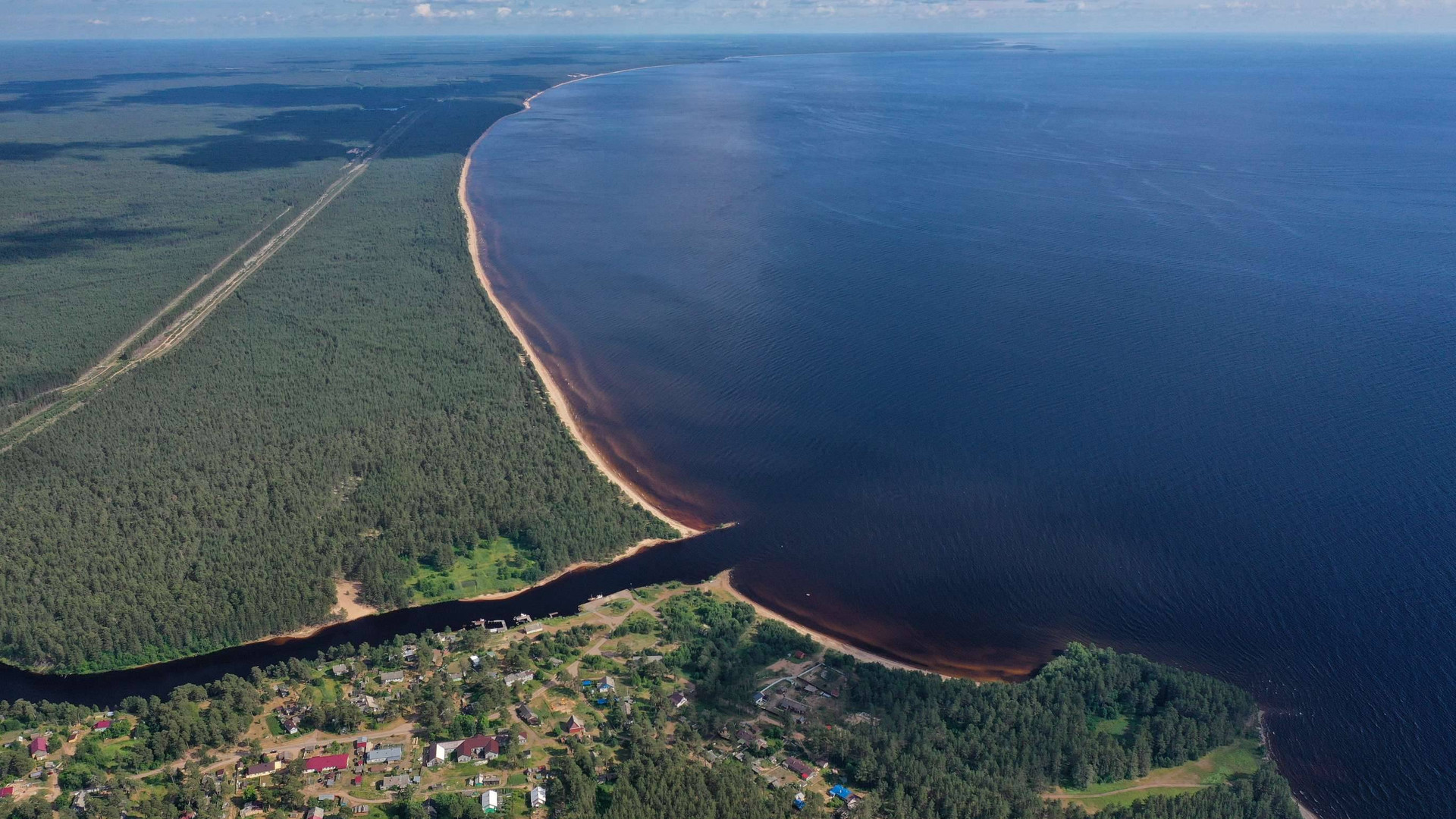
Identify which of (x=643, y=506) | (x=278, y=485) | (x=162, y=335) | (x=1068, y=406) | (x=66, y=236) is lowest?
(x=643, y=506)

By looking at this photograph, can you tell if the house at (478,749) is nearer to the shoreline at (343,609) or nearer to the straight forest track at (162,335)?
the shoreline at (343,609)

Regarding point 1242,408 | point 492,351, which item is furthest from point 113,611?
point 1242,408

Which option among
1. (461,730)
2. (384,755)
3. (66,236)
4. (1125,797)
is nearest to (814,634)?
(1125,797)

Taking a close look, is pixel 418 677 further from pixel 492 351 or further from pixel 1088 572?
pixel 492 351

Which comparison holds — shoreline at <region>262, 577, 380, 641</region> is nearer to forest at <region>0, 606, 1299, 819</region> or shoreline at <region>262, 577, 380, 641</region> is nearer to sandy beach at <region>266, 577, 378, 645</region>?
sandy beach at <region>266, 577, 378, 645</region>

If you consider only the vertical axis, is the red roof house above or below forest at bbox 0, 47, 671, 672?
below

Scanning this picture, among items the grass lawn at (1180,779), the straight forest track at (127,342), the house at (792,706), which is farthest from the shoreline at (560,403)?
the grass lawn at (1180,779)

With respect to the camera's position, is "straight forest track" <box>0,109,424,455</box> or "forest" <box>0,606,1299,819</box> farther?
"straight forest track" <box>0,109,424,455</box>

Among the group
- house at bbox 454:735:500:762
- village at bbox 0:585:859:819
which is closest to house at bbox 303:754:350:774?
village at bbox 0:585:859:819

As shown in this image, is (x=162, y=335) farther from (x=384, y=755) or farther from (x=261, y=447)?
(x=384, y=755)
